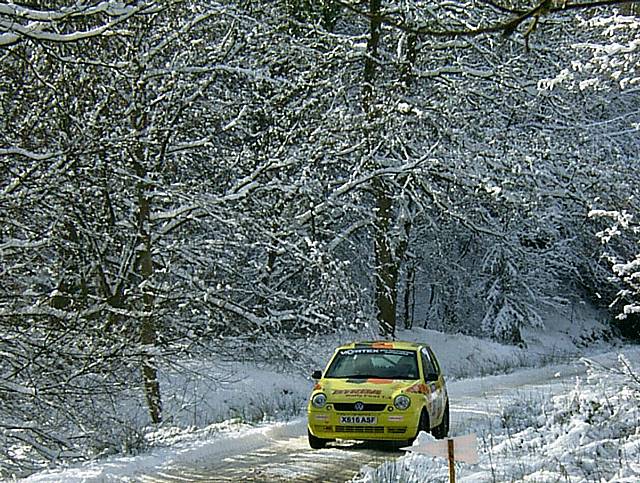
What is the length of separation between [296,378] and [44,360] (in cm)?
1356

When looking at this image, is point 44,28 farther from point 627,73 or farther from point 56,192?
point 627,73

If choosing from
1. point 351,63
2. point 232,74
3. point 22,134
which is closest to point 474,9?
point 351,63

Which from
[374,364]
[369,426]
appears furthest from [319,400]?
[374,364]

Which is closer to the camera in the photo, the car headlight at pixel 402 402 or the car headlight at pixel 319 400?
the car headlight at pixel 402 402

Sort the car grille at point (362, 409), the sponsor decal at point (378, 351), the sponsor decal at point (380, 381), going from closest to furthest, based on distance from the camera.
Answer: the car grille at point (362, 409) < the sponsor decal at point (380, 381) < the sponsor decal at point (378, 351)

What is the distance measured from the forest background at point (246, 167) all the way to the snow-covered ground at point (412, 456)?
0.91 meters

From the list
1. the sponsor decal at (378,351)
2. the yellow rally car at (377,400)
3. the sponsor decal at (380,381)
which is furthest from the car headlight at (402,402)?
the sponsor decal at (378,351)

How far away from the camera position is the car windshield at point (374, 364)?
1463 centimetres

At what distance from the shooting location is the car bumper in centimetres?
1335

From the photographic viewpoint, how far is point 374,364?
1492 centimetres

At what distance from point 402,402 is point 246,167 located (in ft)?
26.6

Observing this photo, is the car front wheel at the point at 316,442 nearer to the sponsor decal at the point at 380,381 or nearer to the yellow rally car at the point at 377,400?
the yellow rally car at the point at 377,400

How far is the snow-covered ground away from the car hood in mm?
1429

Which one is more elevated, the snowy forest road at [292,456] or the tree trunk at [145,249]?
the tree trunk at [145,249]
